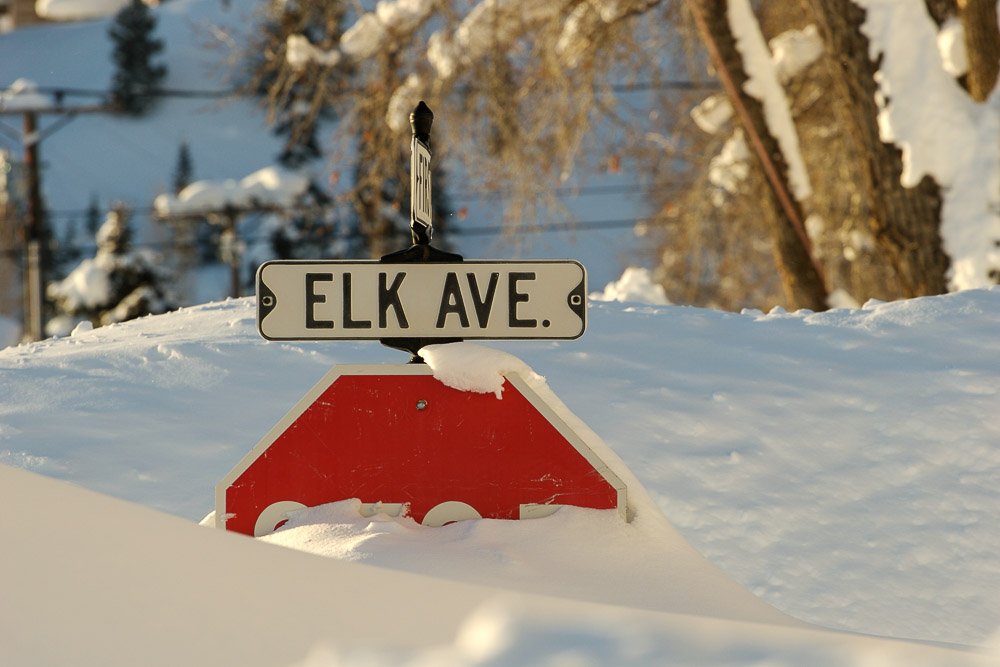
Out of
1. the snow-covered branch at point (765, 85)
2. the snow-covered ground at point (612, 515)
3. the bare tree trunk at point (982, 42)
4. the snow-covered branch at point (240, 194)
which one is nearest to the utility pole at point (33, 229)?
the snow-covered branch at point (240, 194)

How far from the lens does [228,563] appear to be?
5.08ft

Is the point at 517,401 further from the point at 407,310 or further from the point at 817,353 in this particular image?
the point at 817,353

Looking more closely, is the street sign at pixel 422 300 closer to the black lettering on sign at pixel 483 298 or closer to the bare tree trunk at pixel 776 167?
the black lettering on sign at pixel 483 298

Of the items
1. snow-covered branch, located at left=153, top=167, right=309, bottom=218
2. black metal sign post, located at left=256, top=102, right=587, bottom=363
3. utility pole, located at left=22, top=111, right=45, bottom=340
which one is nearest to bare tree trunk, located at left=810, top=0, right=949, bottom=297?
black metal sign post, located at left=256, top=102, right=587, bottom=363

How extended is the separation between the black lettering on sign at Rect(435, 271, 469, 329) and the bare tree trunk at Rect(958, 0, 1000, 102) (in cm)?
493

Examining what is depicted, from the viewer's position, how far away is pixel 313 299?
2.42 meters

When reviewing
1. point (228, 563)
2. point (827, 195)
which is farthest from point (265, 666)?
point (827, 195)

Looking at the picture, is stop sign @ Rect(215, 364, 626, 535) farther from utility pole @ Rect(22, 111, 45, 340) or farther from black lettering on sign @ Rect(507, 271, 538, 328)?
utility pole @ Rect(22, 111, 45, 340)

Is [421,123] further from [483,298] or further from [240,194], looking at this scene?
[240,194]

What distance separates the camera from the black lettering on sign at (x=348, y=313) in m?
2.42

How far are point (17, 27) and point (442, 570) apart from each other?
114996 millimetres

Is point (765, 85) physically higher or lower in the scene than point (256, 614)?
higher

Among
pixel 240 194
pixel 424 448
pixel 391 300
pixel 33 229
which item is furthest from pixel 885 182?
pixel 240 194

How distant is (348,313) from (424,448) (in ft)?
1.30
